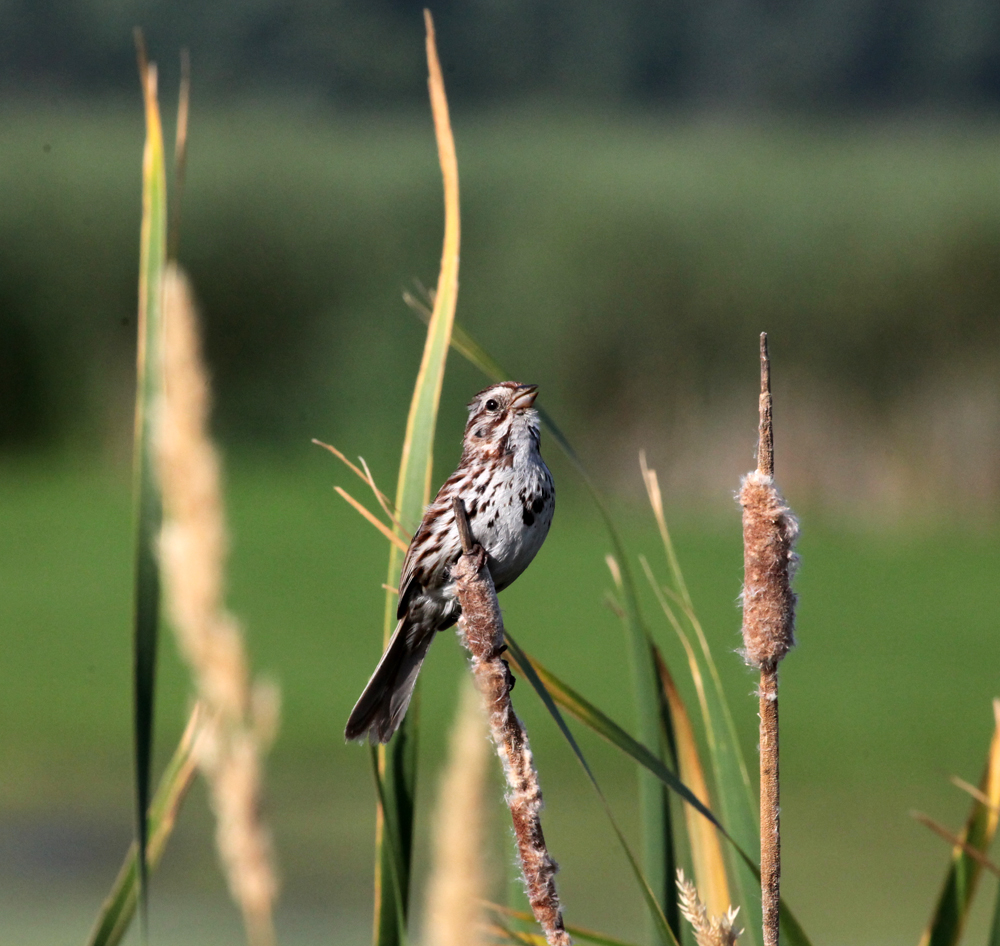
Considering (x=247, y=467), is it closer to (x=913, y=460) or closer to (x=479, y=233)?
(x=479, y=233)

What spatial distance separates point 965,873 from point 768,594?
53 centimetres

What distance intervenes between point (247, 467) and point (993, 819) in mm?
11857

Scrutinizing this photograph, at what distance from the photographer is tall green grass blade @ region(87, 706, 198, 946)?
35.4 inches

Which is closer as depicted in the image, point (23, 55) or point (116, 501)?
point (116, 501)

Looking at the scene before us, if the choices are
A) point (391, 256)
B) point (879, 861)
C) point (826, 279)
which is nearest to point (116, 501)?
point (391, 256)

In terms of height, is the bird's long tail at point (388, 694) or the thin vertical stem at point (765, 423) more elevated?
the thin vertical stem at point (765, 423)

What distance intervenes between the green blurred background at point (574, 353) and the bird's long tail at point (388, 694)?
545cm

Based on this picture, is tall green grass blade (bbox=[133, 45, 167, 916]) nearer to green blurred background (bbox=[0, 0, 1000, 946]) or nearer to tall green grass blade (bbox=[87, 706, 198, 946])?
tall green grass blade (bbox=[87, 706, 198, 946])

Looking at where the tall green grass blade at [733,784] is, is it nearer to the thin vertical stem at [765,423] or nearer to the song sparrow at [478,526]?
the song sparrow at [478,526]

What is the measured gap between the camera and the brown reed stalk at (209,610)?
662 mm

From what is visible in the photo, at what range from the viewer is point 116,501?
1227cm

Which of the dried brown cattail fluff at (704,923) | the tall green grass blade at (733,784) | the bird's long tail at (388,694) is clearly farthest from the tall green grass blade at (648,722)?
the dried brown cattail fluff at (704,923)

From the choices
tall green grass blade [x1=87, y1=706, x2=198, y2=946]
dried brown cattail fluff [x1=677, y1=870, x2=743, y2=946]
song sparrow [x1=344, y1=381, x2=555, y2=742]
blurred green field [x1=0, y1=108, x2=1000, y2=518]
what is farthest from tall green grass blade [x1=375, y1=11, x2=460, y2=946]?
blurred green field [x1=0, y1=108, x2=1000, y2=518]

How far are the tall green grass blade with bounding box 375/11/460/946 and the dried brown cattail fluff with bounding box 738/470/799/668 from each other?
Answer: 223mm
